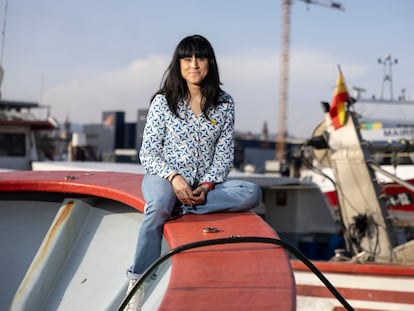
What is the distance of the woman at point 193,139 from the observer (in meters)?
2.35

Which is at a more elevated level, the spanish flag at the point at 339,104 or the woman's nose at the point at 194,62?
the spanish flag at the point at 339,104

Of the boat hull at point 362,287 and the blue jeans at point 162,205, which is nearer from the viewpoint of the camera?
the blue jeans at point 162,205

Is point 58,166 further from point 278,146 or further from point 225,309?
point 278,146

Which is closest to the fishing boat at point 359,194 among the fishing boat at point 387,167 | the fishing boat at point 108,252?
the fishing boat at point 387,167

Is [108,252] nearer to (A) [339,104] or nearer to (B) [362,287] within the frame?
(B) [362,287]

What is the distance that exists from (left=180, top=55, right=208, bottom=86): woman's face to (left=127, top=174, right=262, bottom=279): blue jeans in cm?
50

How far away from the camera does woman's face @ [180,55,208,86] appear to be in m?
2.40

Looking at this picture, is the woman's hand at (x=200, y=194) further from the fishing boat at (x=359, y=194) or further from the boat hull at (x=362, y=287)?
the fishing boat at (x=359, y=194)

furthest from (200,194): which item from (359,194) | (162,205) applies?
(359,194)

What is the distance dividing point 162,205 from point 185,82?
653 millimetres

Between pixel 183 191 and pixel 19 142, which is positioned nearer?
pixel 183 191

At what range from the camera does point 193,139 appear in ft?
7.92

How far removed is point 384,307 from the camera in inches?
175

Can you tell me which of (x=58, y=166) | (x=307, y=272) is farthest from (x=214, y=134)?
(x=58, y=166)
